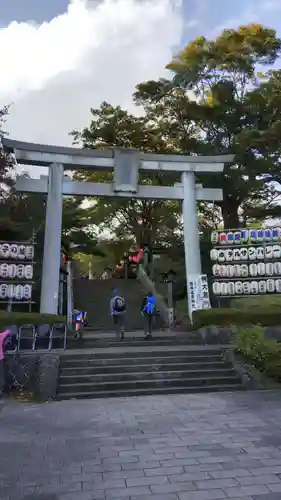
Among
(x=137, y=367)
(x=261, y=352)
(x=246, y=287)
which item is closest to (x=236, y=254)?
(x=246, y=287)

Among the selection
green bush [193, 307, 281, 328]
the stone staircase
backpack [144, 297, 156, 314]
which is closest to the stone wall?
the stone staircase

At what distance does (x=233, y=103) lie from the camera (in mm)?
20906

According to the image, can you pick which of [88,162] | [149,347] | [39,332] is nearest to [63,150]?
[88,162]

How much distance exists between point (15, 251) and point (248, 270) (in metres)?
7.88

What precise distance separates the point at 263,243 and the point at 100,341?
650 centimetres

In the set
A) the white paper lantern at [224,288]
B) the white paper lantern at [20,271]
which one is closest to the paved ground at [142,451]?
the white paper lantern at [20,271]

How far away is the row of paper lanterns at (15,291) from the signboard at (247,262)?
21.2 feet

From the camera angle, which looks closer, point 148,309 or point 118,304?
point 148,309

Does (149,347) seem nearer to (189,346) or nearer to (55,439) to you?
(189,346)

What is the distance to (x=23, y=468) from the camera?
15.1ft

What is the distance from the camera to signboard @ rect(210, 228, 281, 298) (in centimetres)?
1450

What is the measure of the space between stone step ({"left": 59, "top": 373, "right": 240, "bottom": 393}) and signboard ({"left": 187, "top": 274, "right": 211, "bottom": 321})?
17.4ft

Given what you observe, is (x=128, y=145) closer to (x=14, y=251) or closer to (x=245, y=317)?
(x=14, y=251)

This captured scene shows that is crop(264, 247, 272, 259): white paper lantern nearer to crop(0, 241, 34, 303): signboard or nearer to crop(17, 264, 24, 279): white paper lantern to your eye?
crop(0, 241, 34, 303): signboard
